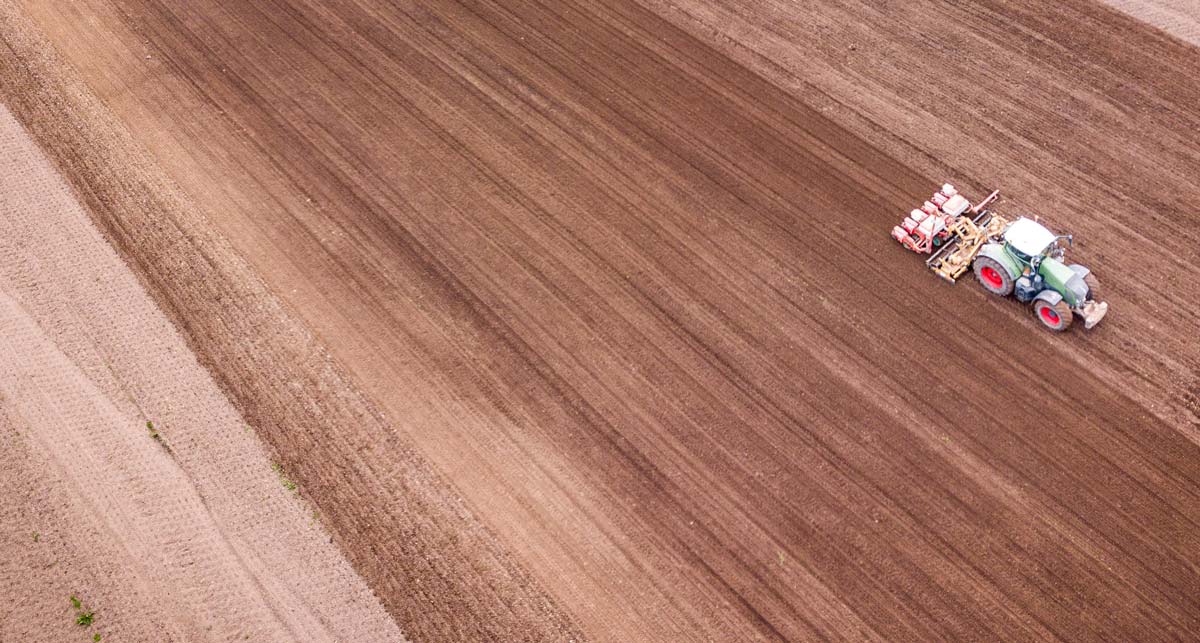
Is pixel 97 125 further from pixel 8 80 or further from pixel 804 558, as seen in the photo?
pixel 804 558

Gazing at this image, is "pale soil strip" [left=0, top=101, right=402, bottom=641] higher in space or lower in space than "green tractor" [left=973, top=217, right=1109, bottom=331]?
lower

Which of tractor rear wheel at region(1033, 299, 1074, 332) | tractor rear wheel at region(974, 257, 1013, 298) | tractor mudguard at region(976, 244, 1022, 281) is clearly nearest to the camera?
tractor rear wheel at region(1033, 299, 1074, 332)

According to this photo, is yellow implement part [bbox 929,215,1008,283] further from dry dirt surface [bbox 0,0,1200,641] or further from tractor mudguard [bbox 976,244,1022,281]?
tractor mudguard [bbox 976,244,1022,281]

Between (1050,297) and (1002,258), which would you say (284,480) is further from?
(1050,297)

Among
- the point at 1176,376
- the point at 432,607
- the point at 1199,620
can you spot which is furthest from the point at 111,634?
the point at 1176,376

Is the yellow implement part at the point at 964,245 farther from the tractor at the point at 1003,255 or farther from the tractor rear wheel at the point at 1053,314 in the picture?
the tractor rear wheel at the point at 1053,314

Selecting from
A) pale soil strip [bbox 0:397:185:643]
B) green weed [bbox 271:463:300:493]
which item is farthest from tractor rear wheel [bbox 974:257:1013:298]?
pale soil strip [bbox 0:397:185:643]

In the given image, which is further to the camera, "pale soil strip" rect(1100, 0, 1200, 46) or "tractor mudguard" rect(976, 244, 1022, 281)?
"pale soil strip" rect(1100, 0, 1200, 46)
